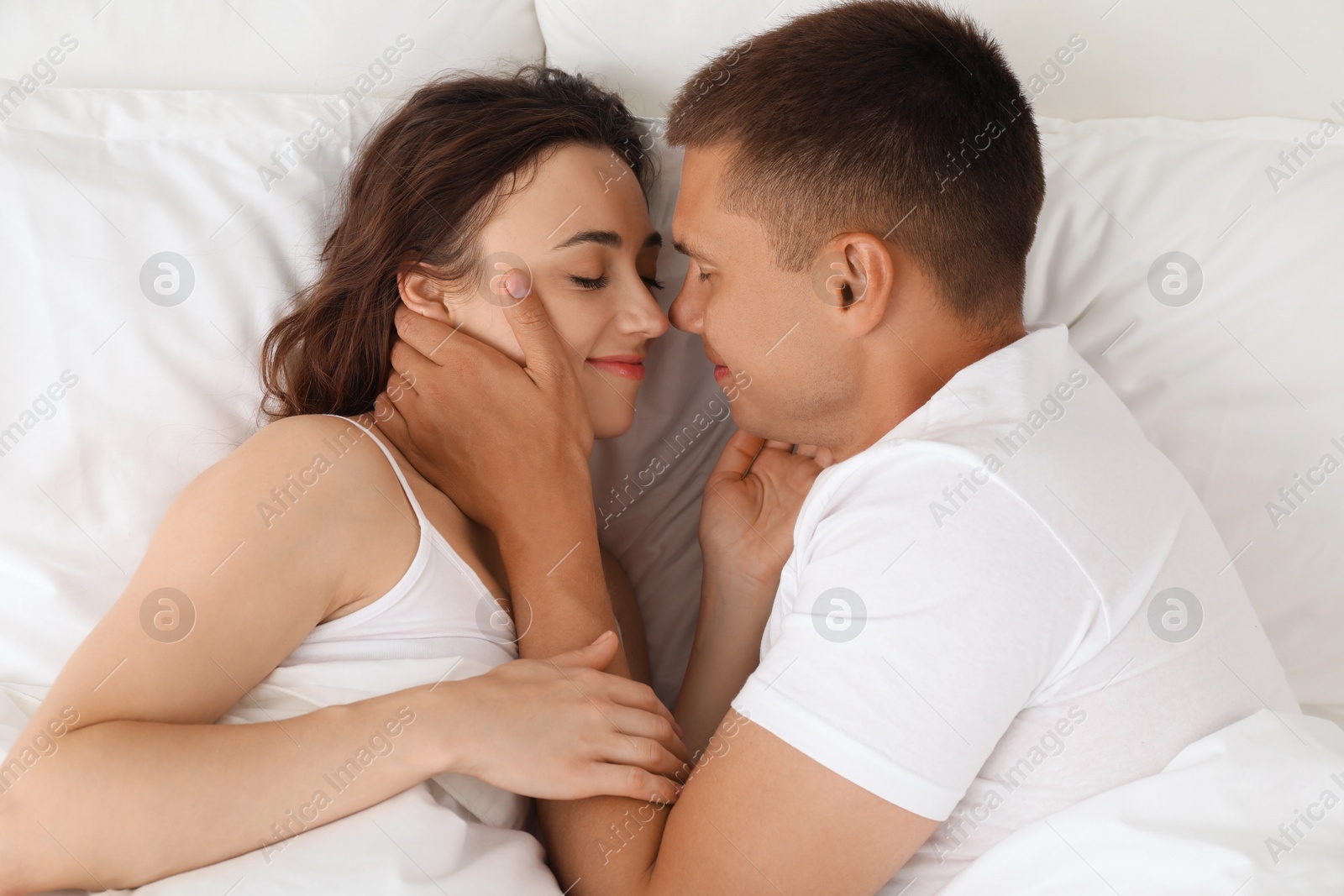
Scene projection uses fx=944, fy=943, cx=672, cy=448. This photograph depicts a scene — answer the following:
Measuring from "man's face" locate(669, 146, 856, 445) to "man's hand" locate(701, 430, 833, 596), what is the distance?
0.14m

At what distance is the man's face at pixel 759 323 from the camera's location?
1234 millimetres

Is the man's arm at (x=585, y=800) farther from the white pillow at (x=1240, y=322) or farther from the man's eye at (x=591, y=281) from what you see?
the white pillow at (x=1240, y=322)

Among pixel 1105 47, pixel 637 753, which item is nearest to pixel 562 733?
pixel 637 753

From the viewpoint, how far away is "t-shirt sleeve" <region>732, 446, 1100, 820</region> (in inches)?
36.3

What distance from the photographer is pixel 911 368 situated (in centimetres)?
122

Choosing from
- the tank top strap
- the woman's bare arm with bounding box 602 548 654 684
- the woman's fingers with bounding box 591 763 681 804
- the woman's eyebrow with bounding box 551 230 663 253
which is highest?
the woman's eyebrow with bounding box 551 230 663 253

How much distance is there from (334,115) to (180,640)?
96 cm

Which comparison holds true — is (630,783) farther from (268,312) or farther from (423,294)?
(268,312)

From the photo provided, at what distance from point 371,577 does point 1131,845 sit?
90cm

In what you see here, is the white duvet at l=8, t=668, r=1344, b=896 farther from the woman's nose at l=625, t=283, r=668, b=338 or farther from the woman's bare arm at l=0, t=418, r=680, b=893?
the woman's nose at l=625, t=283, r=668, b=338

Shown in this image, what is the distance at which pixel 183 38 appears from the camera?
1.67 metres

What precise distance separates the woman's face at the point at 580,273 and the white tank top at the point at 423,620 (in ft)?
0.91

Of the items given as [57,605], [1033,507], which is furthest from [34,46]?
[1033,507]

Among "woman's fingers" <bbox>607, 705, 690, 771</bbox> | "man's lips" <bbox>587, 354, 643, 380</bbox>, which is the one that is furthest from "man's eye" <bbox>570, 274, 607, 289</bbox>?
"woman's fingers" <bbox>607, 705, 690, 771</bbox>
